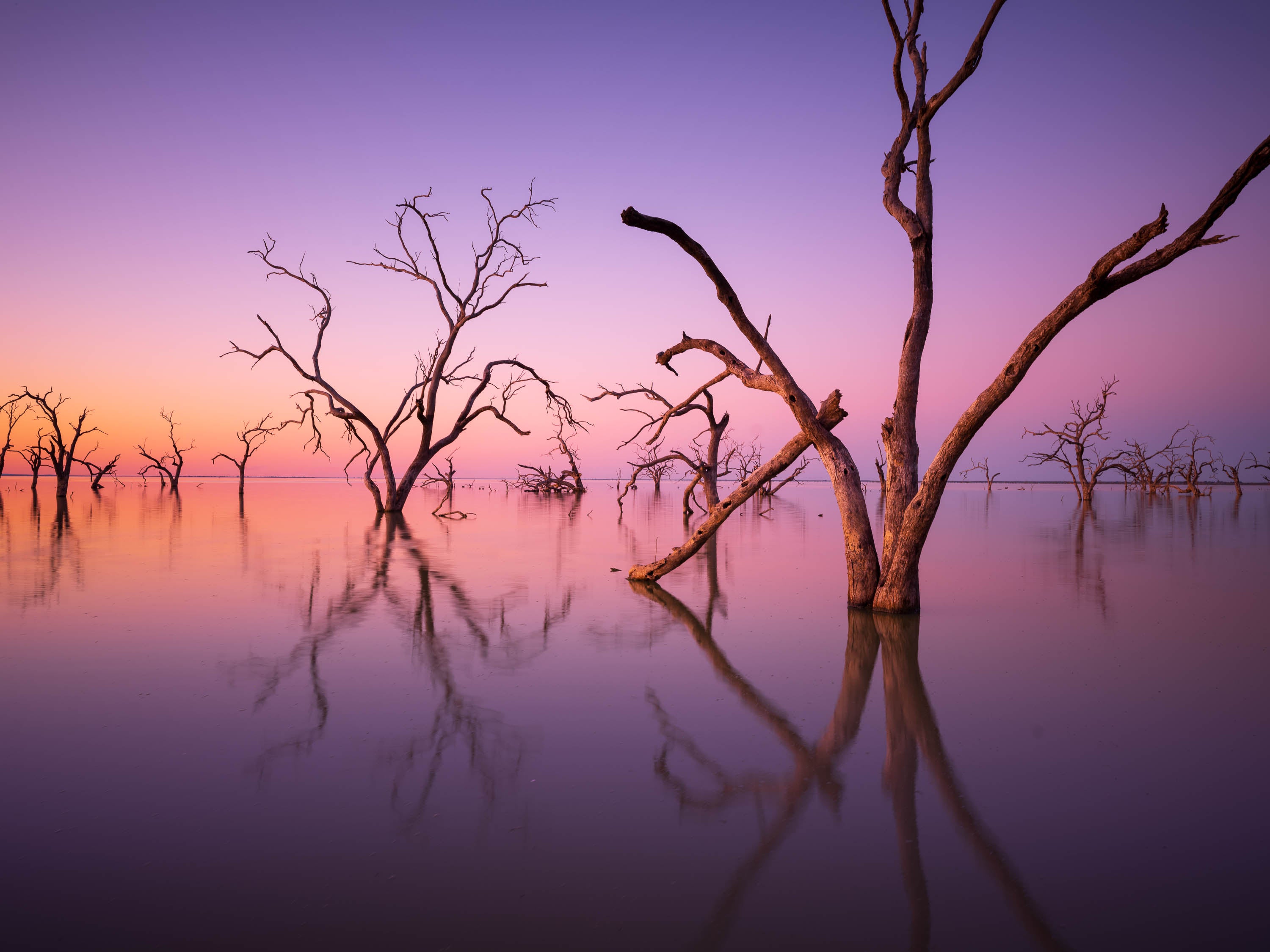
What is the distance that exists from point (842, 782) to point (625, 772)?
3.54 feet

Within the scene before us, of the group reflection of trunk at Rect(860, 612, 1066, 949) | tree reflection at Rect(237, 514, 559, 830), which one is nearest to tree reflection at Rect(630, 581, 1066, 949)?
reflection of trunk at Rect(860, 612, 1066, 949)

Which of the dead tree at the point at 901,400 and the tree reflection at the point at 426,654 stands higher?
the dead tree at the point at 901,400

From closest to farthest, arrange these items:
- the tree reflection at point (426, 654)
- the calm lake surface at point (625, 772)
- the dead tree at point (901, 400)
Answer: the calm lake surface at point (625, 772), the tree reflection at point (426, 654), the dead tree at point (901, 400)

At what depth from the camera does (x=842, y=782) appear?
327 centimetres

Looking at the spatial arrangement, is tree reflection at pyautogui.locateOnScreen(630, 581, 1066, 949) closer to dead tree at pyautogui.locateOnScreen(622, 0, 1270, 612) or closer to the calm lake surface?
the calm lake surface

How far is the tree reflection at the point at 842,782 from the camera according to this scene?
230 cm

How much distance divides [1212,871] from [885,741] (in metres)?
1.51

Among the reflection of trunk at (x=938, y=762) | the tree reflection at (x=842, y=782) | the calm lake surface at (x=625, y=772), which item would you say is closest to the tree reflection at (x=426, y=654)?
the calm lake surface at (x=625, y=772)

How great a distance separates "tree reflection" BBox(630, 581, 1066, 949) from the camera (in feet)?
7.54

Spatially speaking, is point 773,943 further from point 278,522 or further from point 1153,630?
point 278,522

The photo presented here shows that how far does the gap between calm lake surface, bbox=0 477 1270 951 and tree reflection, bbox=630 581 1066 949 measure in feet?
0.06

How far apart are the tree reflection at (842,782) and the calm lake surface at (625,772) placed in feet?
0.06

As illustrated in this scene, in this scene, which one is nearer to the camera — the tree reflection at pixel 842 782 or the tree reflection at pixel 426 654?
the tree reflection at pixel 842 782

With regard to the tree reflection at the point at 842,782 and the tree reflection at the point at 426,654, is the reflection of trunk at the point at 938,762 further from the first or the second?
the tree reflection at the point at 426,654
